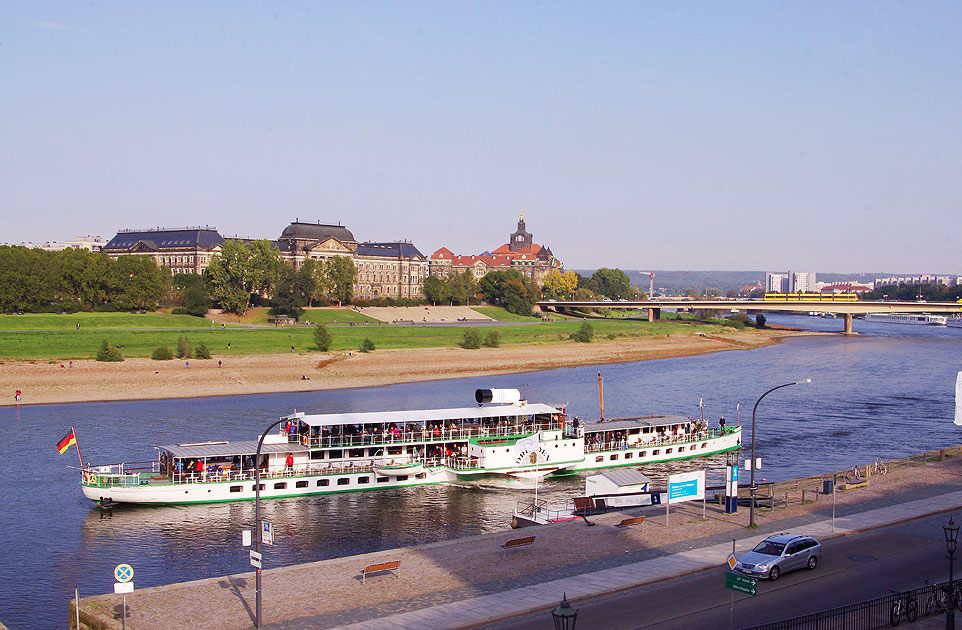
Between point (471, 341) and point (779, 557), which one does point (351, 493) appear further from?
point (471, 341)

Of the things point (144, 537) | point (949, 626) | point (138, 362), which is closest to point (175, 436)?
point (144, 537)

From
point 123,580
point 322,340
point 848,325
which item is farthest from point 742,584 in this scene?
point 848,325

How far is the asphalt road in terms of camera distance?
25453mm

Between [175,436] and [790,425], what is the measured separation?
44.9 m

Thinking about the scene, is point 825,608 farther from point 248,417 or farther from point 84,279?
point 84,279

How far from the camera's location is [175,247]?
18975cm

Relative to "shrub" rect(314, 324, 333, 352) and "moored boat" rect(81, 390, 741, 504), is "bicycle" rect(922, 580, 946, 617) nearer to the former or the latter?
"moored boat" rect(81, 390, 741, 504)

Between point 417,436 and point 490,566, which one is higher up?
point 417,436

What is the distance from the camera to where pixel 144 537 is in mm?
41312

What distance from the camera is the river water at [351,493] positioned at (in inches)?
1479

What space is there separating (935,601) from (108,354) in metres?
84.9

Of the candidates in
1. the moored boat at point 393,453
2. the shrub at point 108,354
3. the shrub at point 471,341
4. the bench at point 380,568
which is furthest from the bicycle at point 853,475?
the shrub at point 471,341

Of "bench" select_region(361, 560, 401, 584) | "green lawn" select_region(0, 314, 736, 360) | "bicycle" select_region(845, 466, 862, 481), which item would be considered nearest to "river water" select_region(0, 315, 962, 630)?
"bicycle" select_region(845, 466, 862, 481)

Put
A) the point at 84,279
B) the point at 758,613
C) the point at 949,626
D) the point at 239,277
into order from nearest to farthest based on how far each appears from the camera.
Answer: the point at 949,626, the point at 758,613, the point at 84,279, the point at 239,277
